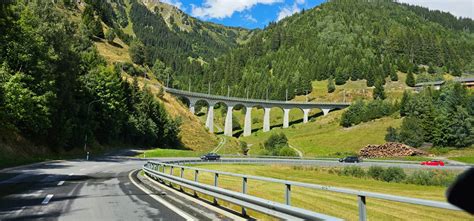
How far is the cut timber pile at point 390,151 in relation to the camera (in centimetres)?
7994

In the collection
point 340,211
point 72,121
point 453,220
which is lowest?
point 340,211

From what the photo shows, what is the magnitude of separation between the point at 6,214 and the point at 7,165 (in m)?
23.6

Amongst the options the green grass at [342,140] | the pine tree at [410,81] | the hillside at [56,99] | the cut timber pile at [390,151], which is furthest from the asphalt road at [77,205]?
the pine tree at [410,81]

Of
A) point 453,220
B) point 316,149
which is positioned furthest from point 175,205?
point 316,149

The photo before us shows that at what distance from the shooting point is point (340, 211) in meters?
12.5

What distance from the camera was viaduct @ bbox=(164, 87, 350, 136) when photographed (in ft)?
469

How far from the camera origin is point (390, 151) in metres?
80.9

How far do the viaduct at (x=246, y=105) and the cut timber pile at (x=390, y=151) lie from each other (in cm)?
6617

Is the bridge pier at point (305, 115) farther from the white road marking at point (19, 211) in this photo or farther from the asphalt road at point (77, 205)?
the white road marking at point (19, 211)

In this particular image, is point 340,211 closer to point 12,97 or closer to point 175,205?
point 175,205

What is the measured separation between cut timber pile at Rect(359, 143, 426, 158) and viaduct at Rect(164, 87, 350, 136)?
217ft

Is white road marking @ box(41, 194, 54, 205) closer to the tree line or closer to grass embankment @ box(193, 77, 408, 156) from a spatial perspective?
the tree line

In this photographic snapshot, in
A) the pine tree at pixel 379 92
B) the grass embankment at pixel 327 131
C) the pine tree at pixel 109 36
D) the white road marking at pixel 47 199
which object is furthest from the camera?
the pine tree at pixel 379 92

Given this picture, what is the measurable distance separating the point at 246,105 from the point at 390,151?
282ft
